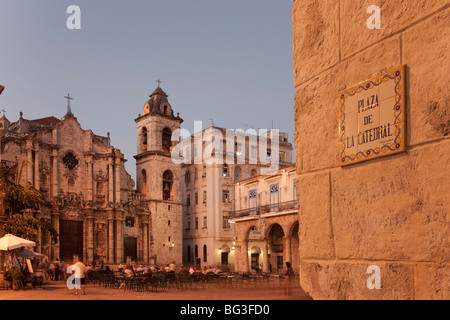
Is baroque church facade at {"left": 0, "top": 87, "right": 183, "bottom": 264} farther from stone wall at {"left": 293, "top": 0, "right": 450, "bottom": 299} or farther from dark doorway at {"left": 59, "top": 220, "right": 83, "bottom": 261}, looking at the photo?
stone wall at {"left": 293, "top": 0, "right": 450, "bottom": 299}

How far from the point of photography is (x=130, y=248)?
42688 millimetres

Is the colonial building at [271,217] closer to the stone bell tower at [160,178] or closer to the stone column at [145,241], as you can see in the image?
the stone bell tower at [160,178]

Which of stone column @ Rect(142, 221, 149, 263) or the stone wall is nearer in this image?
the stone wall

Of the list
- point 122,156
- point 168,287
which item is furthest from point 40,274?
point 122,156

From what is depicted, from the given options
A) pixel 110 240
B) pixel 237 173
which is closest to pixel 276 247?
pixel 237 173

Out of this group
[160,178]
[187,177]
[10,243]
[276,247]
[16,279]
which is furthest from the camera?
[187,177]

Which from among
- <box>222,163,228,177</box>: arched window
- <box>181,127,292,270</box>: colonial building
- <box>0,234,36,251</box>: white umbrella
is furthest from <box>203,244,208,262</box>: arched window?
<box>0,234,36,251</box>: white umbrella

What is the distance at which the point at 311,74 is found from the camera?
9.53 ft

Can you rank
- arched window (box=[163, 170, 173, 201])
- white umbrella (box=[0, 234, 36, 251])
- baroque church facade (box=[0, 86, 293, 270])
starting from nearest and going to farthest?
white umbrella (box=[0, 234, 36, 251]) < baroque church facade (box=[0, 86, 293, 270]) < arched window (box=[163, 170, 173, 201])

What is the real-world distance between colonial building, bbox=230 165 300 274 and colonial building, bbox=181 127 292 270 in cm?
545

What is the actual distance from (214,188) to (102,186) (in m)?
10.2

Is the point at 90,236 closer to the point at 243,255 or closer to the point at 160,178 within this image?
the point at 160,178

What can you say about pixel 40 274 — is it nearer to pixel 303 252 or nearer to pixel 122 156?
pixel 303 252

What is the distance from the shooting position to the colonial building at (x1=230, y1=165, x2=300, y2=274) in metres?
32.2
